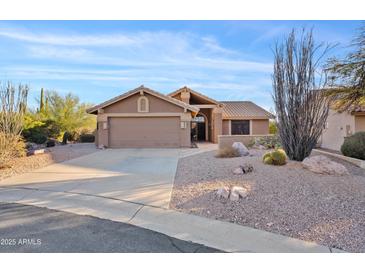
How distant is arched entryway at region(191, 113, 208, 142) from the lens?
28.0 metres

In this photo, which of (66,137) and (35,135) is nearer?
(35,135)

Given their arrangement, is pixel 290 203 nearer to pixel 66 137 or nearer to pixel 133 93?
pixel 133 93

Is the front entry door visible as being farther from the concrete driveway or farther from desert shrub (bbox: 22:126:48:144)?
the concrete driveway

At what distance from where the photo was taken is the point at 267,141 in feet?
56.7

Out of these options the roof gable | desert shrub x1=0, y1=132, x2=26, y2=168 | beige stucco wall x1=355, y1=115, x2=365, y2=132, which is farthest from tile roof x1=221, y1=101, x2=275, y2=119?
desert shrub x1=0, y1=132, x2=26, y2=168

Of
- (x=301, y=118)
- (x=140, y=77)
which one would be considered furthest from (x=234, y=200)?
(x=140, y=77)

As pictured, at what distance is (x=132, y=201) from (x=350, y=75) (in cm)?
1197

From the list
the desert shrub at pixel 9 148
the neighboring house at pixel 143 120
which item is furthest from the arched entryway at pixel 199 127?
the desert shrub at pixel 9 148

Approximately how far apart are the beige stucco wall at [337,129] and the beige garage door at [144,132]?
11.3m

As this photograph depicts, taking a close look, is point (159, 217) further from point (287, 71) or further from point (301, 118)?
point (287, 71)

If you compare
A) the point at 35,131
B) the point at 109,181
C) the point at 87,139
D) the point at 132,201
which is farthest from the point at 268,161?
the point at 87,139

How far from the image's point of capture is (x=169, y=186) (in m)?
7.24

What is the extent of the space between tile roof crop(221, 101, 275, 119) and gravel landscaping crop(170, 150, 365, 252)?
18.1 m
